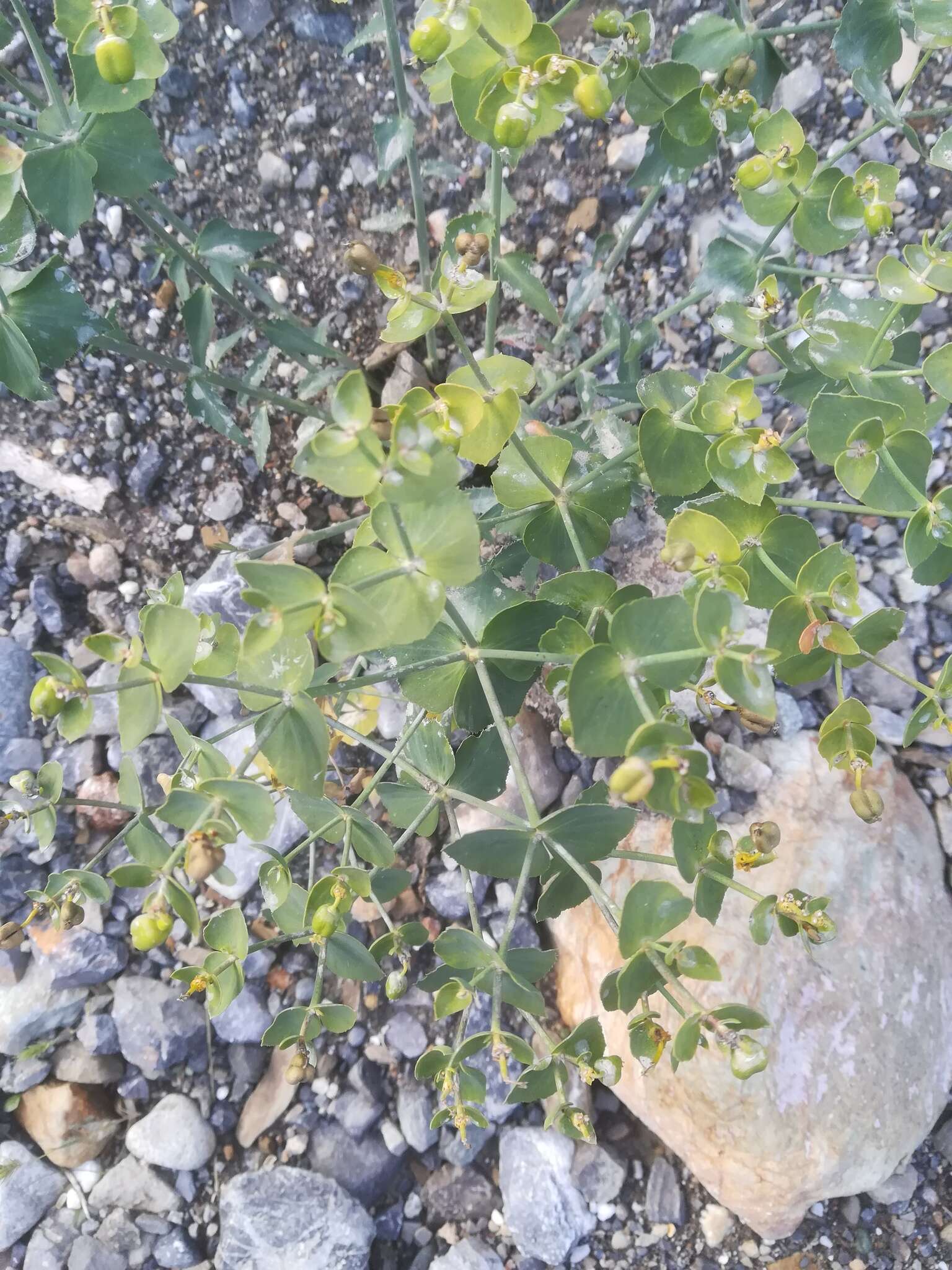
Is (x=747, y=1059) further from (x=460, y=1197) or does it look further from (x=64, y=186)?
(x=64, y=186)

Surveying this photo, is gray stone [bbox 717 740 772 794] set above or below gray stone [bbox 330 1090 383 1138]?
above

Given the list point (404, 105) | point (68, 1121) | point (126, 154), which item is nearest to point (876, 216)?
point (404, 105)

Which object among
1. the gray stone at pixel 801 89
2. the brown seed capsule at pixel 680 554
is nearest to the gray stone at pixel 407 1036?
the brown seed capsule at pixel 680 554

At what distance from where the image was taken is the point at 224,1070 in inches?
91.0

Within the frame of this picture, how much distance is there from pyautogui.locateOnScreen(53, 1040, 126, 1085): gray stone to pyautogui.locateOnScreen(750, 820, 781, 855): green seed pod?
184cm

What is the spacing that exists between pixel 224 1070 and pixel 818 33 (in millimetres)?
3165

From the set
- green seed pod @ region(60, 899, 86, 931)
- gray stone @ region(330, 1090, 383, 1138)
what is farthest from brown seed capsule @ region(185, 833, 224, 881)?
gray stone @ region(330, 1090, 383, 1138)

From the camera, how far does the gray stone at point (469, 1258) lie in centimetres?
215

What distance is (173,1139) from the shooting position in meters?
2.22

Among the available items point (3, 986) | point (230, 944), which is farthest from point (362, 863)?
point (3, 986)

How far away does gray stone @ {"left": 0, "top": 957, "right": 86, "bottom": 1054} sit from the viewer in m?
2.24

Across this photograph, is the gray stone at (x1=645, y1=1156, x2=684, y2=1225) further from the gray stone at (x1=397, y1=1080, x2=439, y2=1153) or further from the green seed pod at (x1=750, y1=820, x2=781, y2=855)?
the green seed pod at (x1=750, y1=820, x2=781, y2=855)

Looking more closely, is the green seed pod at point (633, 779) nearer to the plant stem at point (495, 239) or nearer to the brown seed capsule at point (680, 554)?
the brown seed capsule at point (680, 554)

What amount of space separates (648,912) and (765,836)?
0.70 ft
